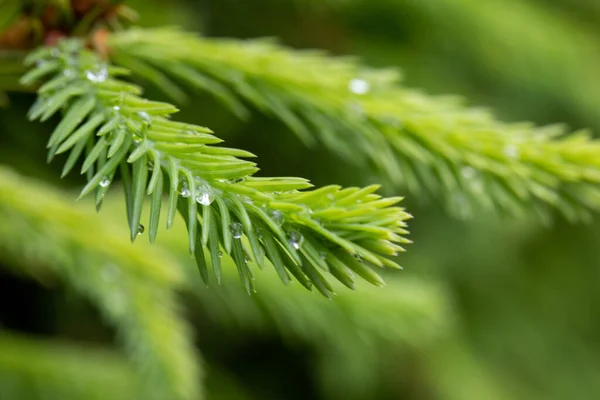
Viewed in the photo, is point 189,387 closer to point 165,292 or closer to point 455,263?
point 165,292

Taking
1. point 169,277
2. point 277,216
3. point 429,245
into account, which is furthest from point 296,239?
point 429,245

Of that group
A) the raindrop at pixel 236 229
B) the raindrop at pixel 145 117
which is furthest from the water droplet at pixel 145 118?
the raindrop at pixel 236 229

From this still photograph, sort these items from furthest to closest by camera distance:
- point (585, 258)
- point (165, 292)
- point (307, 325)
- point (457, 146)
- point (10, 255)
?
1. point (585, 258)
2. point (307, 325)
3. point (10, 255)
4. point (165, 292)
5. point (457, 146)

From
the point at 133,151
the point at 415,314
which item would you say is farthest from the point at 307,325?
the point at 133,151

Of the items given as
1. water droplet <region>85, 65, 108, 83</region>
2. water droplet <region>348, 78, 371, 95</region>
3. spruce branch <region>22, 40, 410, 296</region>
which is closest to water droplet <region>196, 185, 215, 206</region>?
spruce branch <region>22, 40, 410, 296</region>

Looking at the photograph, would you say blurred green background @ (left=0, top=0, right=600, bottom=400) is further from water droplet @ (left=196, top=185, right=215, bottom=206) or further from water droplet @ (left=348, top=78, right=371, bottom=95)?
water droplet @ (left=196, top=185, right=215, bottom=206)

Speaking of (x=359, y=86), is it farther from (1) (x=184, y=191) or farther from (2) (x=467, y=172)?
(1) (x=184, y=191)

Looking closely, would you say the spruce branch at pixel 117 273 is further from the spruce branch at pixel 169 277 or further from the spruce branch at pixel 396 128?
the spruce branch at pixel 396 128
